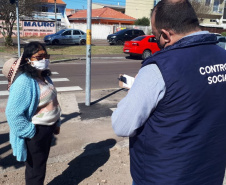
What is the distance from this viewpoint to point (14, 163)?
150 inches

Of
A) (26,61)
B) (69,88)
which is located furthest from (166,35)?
(69,88)

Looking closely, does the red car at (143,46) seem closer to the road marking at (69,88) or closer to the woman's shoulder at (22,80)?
the road marking at (69,88)

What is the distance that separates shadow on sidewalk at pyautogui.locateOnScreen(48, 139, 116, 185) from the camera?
11.3 feet

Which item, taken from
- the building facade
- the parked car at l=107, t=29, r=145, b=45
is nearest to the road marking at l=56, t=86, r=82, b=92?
the parked car at l=107, t=29, r=145, b=45

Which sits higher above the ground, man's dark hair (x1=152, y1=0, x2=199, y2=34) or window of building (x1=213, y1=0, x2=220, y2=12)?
window of building (x1=213, y1=0, x2=220, y2=12)

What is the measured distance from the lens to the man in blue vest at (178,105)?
1407 millimetres

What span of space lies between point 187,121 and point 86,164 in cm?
268

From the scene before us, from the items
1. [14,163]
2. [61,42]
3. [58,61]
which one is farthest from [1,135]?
[61,42]

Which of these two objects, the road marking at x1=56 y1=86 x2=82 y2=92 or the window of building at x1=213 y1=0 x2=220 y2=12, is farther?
the window of building at x1=213 y1=0 x2=220 y2=12

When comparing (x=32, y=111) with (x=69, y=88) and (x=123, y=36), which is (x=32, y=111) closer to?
(x=69, y=88)

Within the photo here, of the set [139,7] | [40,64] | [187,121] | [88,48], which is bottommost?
[187,121]

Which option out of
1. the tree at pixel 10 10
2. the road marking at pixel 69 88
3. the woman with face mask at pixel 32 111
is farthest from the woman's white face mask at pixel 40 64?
the tree at pixel 10 10

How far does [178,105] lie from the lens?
1418 millimetres

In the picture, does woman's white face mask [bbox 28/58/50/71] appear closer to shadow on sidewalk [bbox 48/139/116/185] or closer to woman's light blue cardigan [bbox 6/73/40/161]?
woman's light blue cardigan [bbox 6/73/40/161]
